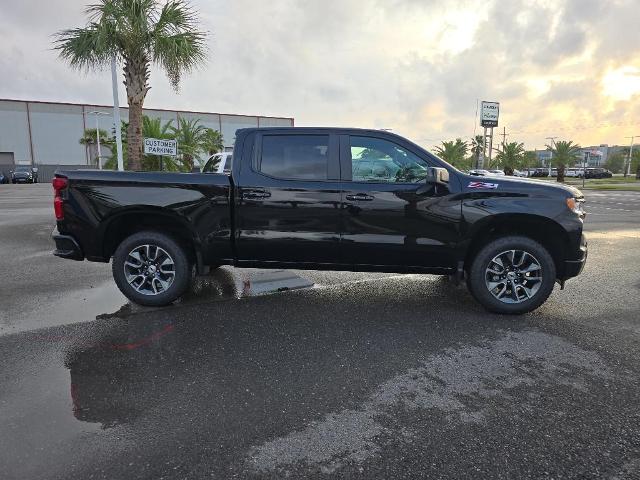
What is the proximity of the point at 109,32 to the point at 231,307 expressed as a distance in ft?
33.8

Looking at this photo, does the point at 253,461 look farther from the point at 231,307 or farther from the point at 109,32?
the point at 109,32

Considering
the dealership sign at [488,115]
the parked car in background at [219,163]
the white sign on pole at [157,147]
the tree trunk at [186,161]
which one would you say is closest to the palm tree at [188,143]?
the tree trunk at [186,161]

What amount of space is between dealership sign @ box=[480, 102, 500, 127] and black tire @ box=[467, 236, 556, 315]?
49.0 meters

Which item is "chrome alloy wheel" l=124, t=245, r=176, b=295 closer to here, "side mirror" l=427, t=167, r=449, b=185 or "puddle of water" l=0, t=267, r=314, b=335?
"puddle of water" l=0, t=267, r=314, b=335

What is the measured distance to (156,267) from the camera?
4930mm

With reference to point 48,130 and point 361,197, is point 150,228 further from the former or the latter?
point 48,130

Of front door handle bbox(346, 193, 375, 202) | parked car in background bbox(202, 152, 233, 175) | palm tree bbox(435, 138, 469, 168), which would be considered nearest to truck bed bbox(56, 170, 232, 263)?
front door handle bbox(346, 193, 375, 202)

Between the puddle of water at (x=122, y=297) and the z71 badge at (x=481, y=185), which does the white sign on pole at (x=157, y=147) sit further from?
the z71 badge at (x=481, y=185)

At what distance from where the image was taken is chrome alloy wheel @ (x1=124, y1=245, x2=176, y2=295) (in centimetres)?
490

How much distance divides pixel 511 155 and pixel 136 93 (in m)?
53.1

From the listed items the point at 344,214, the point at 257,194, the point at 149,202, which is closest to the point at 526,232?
the point at 344,214

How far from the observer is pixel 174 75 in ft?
41.0

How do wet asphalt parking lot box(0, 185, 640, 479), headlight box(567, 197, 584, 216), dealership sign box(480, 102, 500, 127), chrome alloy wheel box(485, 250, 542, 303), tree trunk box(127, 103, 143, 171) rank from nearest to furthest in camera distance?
wet asphalt parking lot box(0, 185, 640, 479) < headlight box(567, 197, 584, 216) < chrome alloy wheel box(485, 250, 542, 303) < tree trunk box(127, 103, 143, 171) < dealership sign box(480, 102, 500, 127)

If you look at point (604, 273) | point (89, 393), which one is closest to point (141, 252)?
point (89, 393)
